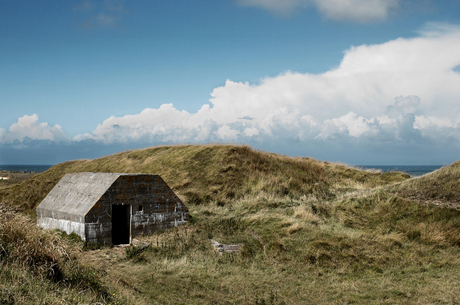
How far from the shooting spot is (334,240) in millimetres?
12953

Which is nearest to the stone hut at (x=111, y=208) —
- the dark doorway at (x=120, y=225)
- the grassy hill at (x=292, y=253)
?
the dark doorway at (x=120, y=225)

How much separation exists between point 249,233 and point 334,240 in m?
3.72

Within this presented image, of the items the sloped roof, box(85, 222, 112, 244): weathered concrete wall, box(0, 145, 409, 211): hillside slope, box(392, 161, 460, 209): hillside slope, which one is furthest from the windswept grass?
box(392, 161, 460, 209): hillside slope

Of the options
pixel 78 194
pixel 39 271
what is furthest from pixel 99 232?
pixel 39 271

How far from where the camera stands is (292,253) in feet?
40.8

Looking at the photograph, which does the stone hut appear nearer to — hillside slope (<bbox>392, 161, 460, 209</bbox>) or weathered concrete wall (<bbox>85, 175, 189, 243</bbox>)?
weathered concrete wall (<bbox>85, 175, 189, 243</bbox>)

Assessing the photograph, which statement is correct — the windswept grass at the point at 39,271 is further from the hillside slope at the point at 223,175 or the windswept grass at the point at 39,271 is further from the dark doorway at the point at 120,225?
the hillside slope at the point at 223,175

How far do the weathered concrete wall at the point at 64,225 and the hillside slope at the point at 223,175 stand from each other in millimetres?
8745

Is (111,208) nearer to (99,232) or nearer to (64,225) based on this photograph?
(99,232)

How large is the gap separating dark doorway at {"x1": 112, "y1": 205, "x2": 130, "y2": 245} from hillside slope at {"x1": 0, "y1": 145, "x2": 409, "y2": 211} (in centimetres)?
704

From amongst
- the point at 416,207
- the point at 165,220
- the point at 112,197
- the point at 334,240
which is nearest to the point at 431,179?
the point at 416,207

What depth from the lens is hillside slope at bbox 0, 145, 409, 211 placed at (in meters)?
23.5

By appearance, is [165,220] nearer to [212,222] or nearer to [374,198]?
[212,222]

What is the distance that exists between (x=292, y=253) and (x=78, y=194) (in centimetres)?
951
